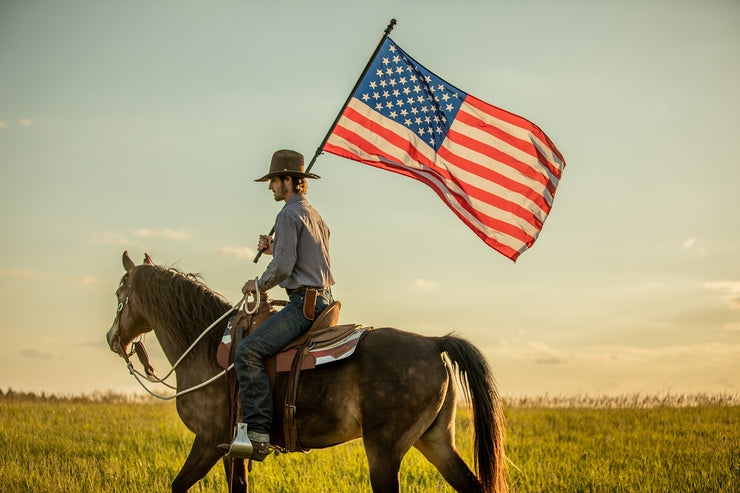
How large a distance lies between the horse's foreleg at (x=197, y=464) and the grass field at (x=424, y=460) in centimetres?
221

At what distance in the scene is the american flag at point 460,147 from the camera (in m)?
8.79

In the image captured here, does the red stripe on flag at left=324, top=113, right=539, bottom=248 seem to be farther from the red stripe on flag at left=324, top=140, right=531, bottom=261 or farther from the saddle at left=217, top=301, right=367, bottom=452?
the saddle at left=217, top=301, right=367, bottom=452

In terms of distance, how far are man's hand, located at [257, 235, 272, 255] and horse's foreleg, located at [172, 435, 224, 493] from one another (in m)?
2.12

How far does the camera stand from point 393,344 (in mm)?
6633

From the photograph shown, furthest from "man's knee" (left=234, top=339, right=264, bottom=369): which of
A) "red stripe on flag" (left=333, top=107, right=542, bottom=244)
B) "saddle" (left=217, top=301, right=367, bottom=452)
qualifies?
"red stripe on flag" (left=333, top=107, right=542, bottom=244)

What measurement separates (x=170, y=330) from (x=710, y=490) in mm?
8090

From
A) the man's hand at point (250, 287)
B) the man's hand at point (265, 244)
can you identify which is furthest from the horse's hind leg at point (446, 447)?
the man's hand at point (265, 244)

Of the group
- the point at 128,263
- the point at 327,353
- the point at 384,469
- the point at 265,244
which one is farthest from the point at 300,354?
the point at 128,263

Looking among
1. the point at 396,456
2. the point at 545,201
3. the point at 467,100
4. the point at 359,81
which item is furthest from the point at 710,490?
the point at 359,81

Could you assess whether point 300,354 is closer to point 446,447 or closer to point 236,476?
point 236,476

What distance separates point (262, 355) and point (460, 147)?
13.5 feet

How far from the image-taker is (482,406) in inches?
264

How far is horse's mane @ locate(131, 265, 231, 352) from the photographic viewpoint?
299 inches

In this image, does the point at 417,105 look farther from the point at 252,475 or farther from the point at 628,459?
the point at 628,459
